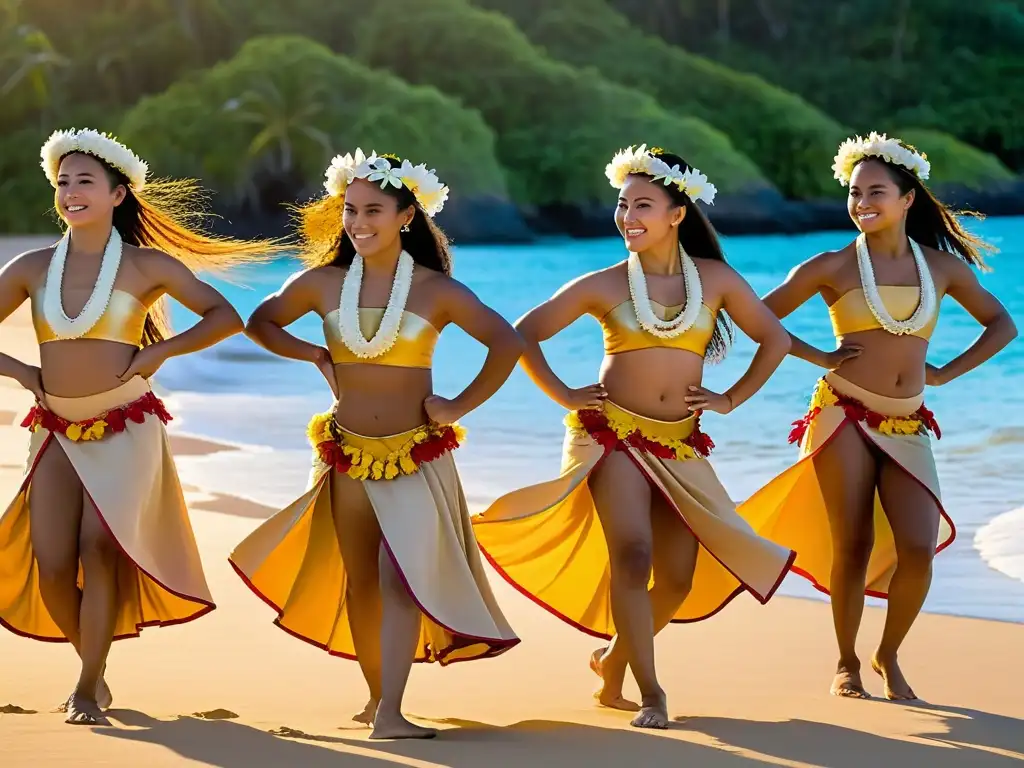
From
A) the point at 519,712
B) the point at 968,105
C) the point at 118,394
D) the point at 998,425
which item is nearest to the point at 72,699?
the point at 118,394

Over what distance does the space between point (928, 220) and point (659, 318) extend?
1.12 metres

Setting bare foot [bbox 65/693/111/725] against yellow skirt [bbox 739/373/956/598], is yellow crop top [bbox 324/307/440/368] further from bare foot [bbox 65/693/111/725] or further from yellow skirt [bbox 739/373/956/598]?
yellow skirt [bbox 739/373/956/598]

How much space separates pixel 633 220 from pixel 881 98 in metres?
45.4

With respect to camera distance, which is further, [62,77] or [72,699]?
[62,77]

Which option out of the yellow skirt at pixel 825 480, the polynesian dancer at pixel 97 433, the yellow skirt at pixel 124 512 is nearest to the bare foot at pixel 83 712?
the polynesian dancer at pixel 97 433

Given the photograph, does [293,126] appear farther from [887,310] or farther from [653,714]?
[653,714]

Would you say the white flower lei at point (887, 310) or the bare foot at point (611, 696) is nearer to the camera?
the bare foot at point (611, 696)

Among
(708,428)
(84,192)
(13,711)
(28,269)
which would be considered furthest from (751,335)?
(708,428)

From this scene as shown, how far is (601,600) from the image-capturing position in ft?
17.0

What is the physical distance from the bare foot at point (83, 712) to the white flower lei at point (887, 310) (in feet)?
7.86

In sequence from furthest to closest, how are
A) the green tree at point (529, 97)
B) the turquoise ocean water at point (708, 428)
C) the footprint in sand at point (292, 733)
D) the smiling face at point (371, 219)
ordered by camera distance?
the green tree at point (529, 97)
the turquoise ocean water at point (708, 428)
the smiling face at point (371, 219)
the footprint in sand at point (292, 733)

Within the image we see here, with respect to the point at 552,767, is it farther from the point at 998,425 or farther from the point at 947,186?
the point at 947,186

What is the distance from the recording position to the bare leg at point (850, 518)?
533 cm

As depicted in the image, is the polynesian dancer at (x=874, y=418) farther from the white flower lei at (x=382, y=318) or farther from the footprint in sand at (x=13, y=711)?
the footprint in sand at (x=13, y=711)
